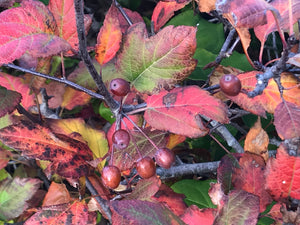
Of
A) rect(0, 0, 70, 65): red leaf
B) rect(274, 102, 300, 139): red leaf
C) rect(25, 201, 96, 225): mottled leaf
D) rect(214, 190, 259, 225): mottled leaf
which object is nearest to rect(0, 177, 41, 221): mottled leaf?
rect(25, 201, 96, 225): mottled leaf

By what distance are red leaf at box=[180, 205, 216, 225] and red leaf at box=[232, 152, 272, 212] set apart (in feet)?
0.38

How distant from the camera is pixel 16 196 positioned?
1.12 metres

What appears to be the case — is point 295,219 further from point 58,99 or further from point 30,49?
point 58,99

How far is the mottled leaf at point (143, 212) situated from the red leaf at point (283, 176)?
0.86 ft

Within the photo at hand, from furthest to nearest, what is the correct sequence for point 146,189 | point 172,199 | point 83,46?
point 172,199 → point 146,189 → point 83,46

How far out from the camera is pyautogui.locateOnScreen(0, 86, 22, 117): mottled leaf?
85cm

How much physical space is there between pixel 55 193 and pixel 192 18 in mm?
832

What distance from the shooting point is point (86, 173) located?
0.93 meters

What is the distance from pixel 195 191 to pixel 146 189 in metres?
0.30

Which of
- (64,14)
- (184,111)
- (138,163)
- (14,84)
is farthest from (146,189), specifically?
(14,84)

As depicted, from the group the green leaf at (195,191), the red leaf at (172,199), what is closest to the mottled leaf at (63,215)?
the red leaf at (172,199)

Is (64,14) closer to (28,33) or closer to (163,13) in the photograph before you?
(28,33)

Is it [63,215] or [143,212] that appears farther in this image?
[63,215]

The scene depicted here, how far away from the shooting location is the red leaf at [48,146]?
85 cm
